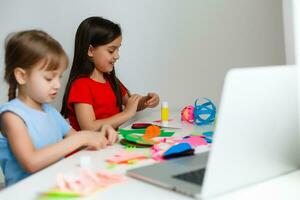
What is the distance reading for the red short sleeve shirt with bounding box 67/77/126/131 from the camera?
1.67m

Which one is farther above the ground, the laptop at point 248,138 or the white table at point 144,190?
the laptop at point 248,138

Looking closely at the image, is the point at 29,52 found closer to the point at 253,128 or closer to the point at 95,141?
the point at 95,141

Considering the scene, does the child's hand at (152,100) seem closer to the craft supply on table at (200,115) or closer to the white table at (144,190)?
the craft supply on table at (200,115)

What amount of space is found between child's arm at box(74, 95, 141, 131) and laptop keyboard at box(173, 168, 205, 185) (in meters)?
0.84

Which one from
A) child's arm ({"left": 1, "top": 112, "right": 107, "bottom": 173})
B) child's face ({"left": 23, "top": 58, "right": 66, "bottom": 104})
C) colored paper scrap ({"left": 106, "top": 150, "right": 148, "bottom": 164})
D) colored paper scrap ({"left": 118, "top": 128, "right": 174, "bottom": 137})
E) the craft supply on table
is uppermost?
child's face ({"left": 23, "top": 58, "right": 66, "bottom": 104})

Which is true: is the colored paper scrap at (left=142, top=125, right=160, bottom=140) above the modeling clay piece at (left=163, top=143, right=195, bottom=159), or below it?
below

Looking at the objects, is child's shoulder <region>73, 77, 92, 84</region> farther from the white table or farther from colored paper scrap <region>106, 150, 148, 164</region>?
the white table

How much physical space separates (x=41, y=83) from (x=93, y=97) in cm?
60

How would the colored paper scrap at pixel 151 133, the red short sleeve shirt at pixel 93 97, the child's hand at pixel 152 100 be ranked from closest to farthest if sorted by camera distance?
the colored paper scrap at pixel 151 133 < the red short sleeve shirt at pixel 93 97 < the child's hand at pixel 152 100

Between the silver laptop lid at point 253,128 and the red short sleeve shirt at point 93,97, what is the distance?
41.4 inches

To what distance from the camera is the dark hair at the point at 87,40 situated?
1.75 meters

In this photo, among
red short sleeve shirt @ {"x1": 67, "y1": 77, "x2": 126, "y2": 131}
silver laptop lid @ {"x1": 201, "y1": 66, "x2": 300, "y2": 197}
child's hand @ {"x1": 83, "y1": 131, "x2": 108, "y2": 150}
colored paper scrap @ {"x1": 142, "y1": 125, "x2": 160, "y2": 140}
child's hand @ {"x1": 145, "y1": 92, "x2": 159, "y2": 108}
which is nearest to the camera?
silver laptop lid @ {"x1": 201, "y1": 66, "x2": 300, "y2": 197}

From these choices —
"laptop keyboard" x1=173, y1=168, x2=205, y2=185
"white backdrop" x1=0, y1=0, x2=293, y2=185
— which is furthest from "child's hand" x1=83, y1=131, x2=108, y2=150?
"white backdrop" x1=0, y1=0, x2=293, y2=185

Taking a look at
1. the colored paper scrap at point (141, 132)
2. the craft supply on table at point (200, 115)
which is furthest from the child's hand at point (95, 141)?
the craft supply on table at point (200, 115)
